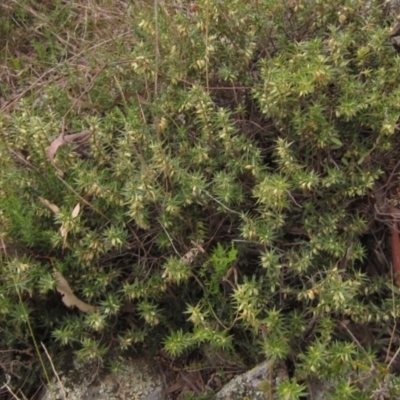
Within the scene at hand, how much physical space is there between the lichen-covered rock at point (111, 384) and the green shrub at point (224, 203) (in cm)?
10

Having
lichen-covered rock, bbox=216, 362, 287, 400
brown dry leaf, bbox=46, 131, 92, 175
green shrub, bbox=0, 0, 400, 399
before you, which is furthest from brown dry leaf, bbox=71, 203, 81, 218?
lichen-covered rock, bbox=216, 362, 287, 400

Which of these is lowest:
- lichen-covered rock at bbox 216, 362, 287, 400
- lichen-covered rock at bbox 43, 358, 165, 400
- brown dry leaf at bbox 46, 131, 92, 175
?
lichen-covered rock at bbox 43, 358, 165, 400

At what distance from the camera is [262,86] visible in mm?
2801

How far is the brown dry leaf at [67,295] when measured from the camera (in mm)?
2695

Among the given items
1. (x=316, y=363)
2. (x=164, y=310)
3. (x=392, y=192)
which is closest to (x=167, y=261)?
(x=164, y=310)

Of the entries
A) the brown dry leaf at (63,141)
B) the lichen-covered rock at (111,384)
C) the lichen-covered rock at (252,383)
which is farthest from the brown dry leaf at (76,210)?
the lichen-covered rock at (252,383)

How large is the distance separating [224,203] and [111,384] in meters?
0.85

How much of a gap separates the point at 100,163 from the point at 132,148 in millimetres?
157

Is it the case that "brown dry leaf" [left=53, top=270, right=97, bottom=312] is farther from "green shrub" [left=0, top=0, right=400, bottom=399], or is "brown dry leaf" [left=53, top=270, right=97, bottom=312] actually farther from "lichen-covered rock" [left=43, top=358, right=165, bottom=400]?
"lichen-covered rock" [left=43, top=358, right=165, bottom=400]

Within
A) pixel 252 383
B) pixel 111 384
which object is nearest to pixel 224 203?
pixel 252 383

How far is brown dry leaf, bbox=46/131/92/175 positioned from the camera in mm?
2799

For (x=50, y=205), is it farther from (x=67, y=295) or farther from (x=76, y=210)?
(x=67, y=295)

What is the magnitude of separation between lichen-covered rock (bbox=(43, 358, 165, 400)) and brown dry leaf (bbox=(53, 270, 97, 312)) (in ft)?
0.90

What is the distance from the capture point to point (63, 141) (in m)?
2.82
